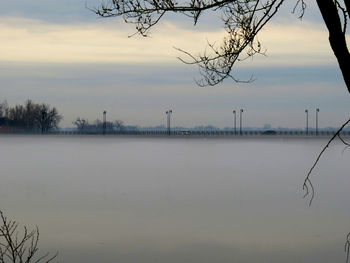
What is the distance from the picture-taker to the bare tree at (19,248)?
17.7ft

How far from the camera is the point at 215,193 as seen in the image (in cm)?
3216

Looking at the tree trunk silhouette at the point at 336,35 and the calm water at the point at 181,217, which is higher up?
the tree trunk silhouette at the point at 336,35

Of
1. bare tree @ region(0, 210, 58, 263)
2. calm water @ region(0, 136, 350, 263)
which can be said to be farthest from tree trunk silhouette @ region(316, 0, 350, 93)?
calm water @ region(0, 136, 350, 263)

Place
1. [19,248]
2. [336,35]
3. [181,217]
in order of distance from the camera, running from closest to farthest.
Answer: [336,35]
[19,248]
[181,217]

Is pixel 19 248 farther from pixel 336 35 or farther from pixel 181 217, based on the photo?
pixel 336 35

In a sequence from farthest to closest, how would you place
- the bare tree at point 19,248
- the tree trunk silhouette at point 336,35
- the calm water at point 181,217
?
1. the calm water at point 181,217
2. the tree trunk silhouette at point 336,35
3. the bare tree at point 19,248

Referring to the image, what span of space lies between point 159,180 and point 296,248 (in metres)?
23.8

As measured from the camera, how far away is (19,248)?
1684 centimetres

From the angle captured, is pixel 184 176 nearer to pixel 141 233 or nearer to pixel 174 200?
pixel 174 200

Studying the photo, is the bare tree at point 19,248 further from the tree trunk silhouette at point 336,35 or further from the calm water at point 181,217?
the tree trunk silhouette at point 336,35

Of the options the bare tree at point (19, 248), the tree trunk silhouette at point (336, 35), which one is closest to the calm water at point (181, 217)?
the bare tree at point (19, 248)

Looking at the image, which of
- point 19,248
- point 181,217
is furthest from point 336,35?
point 181,217

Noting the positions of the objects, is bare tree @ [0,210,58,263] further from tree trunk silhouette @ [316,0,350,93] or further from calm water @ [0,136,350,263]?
tree trunk silhouette @ [316,0,350,93]

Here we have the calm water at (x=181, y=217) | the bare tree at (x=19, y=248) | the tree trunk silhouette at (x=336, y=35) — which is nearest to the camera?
the bare tree at (x=19, y=248)
